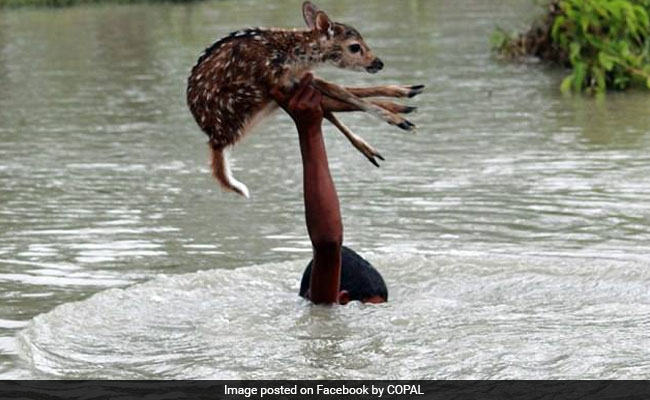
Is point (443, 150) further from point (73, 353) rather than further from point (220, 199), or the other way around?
point (73, 353)

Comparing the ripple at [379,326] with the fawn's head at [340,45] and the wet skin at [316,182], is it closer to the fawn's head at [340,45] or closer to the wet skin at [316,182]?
the wet skin at [316,182]

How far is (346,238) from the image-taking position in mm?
8430

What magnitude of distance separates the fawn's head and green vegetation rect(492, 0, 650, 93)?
27.2 feet

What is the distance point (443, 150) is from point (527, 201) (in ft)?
7.22

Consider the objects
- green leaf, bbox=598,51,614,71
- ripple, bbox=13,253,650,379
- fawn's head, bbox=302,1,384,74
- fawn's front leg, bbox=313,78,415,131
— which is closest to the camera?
ripple, bbox=13,253,650,379

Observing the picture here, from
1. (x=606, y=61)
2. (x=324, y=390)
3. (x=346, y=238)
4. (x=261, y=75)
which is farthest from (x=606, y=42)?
(x=324, y=390)

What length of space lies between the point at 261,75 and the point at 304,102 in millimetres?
216

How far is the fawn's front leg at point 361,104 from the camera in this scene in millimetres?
6057

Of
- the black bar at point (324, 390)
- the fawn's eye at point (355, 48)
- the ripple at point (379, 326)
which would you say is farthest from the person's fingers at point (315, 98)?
the black bar at point (324, 390)

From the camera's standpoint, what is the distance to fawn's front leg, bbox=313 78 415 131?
19.9 ft

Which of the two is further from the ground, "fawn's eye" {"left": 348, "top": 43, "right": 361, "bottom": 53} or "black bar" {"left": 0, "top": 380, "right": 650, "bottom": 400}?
"fawn's eye" {"left": 348, "top": 43, "right": 361, "bottom": 53}

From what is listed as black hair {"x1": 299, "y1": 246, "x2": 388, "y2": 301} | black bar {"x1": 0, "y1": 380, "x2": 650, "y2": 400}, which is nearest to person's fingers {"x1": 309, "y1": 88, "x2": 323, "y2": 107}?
black hair {"x1": 299, "y1": 246, "x2": 388, "y2": 301}

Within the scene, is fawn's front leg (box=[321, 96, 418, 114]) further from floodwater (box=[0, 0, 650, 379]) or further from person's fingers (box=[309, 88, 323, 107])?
floodwater (box=[0, 0, 650, 379])

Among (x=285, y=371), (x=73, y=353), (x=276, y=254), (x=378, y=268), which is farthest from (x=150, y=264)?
(x=285, y=371)
